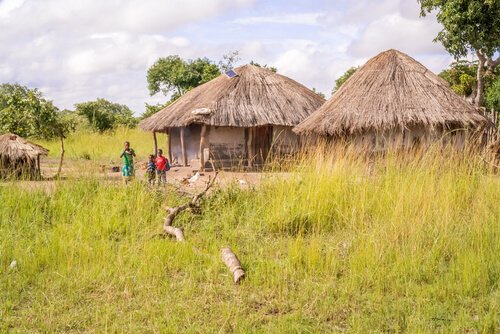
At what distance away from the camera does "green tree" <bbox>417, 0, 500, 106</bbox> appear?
1438cm

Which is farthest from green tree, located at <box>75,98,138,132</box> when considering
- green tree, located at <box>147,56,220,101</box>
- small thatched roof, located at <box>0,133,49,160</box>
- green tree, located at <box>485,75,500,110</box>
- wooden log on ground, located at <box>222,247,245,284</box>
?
wooden log on ground, located at <box>222,247,245,284</box>

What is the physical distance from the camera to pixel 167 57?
29.3 m

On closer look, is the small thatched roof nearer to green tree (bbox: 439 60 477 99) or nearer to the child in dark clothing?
the child in dark clothing

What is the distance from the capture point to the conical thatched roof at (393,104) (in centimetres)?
1123

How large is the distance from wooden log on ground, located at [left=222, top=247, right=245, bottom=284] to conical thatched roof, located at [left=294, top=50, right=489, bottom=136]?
23.6ft

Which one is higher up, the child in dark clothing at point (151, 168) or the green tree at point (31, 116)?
the green tree at point (31, 116)

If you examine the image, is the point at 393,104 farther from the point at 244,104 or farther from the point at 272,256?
the point at 272,256

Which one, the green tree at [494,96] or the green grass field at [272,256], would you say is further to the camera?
the green tree at [494,96]

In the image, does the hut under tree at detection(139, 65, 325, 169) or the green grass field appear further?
the hut under tree at detection(139, 65, 325, 169)

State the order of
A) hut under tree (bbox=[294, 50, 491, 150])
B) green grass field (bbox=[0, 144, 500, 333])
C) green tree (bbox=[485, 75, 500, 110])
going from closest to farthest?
1. green grass field (bbox=[0, 144, 500, 333])
2. hut under tree (bbox=[294, 50, 491, 150])
3. green tree (bbox=[485, 75, 500, 110])

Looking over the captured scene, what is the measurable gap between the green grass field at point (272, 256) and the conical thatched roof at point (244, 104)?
26.4 ft

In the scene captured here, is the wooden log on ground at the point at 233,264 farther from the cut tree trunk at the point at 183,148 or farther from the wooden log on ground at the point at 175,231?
the cut tree trunk at the point at 183,148

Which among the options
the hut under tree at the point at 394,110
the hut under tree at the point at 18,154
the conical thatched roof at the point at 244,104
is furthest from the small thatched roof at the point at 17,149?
the hut under tree at the point at 394,110

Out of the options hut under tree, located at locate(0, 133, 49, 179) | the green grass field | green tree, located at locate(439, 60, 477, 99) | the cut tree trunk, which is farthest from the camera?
green tree, located at locate(439, 60, 477, 99)
